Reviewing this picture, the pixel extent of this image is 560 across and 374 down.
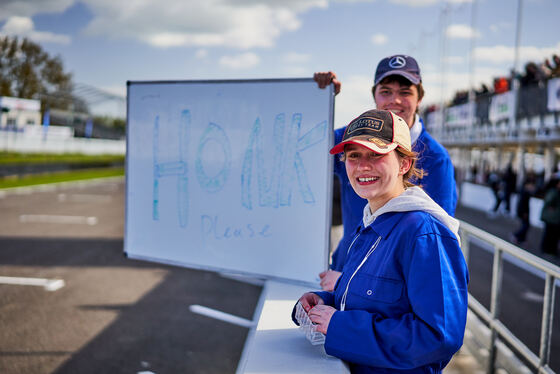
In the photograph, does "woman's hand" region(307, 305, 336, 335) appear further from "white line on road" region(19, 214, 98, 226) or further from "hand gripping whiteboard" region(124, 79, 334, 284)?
"white line on road" region(19, 214, 98, 226)

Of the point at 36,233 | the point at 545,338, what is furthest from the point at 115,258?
the point at 545,338

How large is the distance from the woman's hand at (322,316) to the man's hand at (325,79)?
1576mm

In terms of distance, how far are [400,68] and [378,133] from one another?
111cm

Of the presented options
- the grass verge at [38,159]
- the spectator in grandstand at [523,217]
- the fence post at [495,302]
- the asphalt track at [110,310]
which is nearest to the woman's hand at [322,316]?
the asphalt track at [110,310]

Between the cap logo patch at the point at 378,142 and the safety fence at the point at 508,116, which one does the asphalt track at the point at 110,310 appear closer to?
the cap logo patch at the point at 378,142

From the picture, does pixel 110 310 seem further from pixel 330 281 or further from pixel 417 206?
pixel 417 206

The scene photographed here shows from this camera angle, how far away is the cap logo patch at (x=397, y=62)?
99.3 inches

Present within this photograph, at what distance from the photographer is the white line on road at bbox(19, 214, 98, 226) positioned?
11.3 m

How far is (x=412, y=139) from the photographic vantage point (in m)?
2.59

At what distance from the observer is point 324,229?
290 centimetres

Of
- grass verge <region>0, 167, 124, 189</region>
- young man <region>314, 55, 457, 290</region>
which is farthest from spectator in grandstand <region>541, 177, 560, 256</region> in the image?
grass verge <region>0, 167, 124, 189</region>

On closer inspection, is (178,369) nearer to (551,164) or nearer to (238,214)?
(238,214)

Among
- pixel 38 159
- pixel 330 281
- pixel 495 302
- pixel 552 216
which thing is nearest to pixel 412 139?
pixel 330 281

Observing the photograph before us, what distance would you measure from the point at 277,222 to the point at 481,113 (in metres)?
26.9
